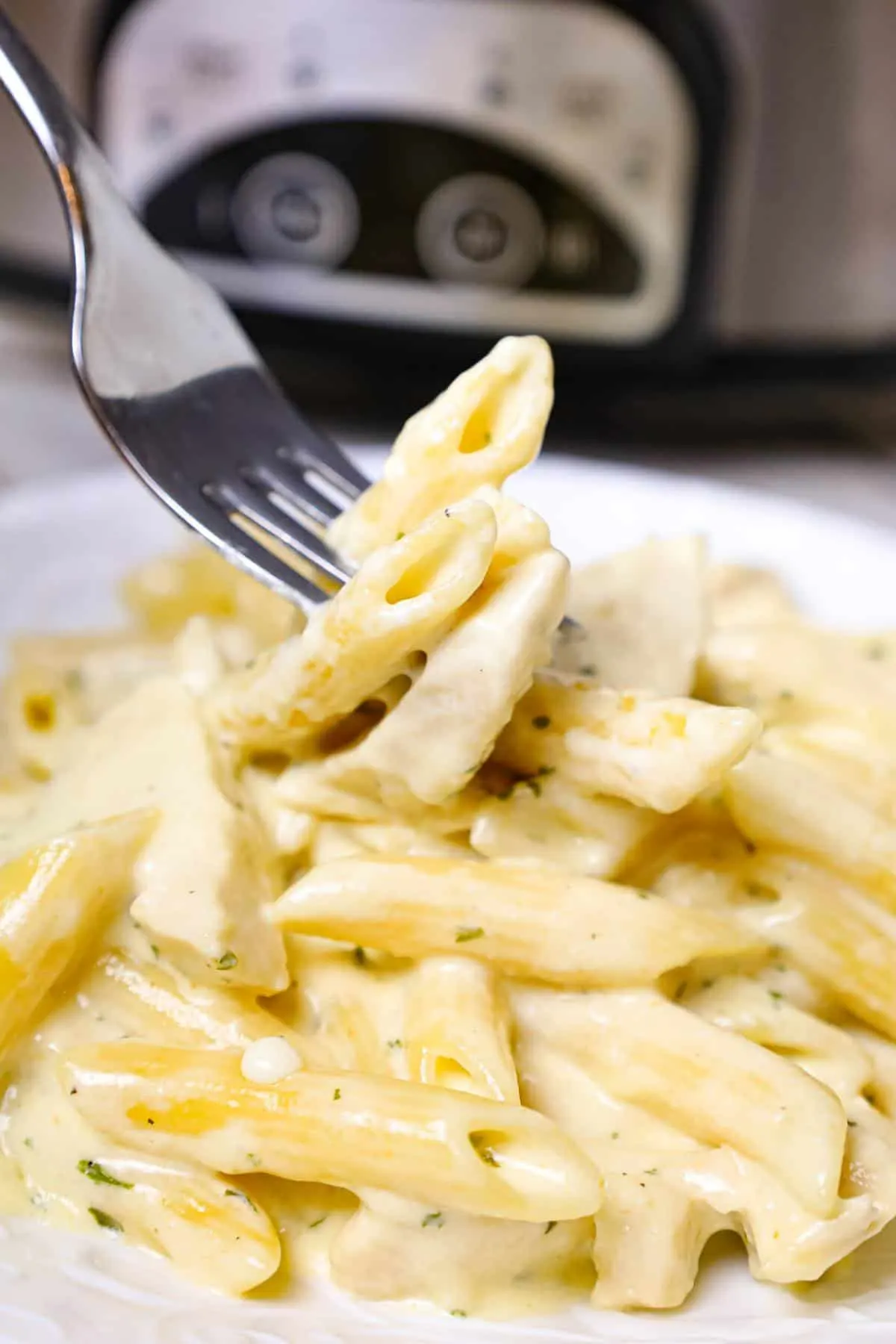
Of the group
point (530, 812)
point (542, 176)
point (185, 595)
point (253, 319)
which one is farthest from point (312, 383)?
point (530, 812)

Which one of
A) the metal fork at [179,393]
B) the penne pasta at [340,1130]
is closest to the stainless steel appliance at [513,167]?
the metal fork at [179,393]

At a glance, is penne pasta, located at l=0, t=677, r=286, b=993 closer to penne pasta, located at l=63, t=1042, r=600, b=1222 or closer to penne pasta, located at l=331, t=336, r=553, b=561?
penne pasta, located at l=63, t=1042, r=600, b=1222

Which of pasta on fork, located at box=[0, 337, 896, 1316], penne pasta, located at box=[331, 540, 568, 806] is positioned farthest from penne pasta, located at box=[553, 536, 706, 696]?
penne pasta, located at box=[331, 540, 568, 806]

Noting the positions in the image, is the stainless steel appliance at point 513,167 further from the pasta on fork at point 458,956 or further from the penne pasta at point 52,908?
the penne pasta at point 52,908

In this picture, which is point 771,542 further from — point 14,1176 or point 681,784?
point 14,1176

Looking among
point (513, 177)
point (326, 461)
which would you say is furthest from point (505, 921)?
point (513, 177)

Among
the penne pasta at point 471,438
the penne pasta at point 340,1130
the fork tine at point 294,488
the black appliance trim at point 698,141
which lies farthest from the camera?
the black appliance trim at point 698,141
